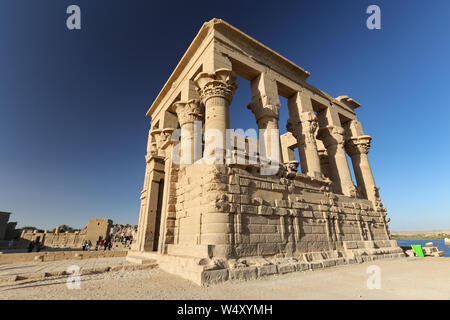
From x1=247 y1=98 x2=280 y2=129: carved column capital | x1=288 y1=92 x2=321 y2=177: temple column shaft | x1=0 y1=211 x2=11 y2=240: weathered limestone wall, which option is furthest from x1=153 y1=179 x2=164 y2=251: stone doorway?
x1=0 y1=211 x2=11 y2=240: weathered limestone wall

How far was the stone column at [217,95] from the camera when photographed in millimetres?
8102

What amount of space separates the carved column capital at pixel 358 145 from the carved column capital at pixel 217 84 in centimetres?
1156

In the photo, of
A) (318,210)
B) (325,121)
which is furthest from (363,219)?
(325,121)

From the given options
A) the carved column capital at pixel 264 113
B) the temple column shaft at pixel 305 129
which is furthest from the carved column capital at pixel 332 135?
the carved column capital at pixel 264 113

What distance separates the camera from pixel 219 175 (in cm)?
671

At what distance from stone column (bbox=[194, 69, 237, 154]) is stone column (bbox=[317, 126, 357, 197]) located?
8.36 meters

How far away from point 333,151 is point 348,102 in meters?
6.08

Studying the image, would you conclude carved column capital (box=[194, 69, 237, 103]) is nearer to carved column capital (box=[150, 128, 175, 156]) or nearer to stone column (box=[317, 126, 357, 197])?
carved column capital (box=[150, 128, 175, 156])

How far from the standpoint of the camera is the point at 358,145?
49.7 feet

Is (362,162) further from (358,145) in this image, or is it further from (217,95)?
(217,95)

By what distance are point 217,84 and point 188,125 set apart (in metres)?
2.57
